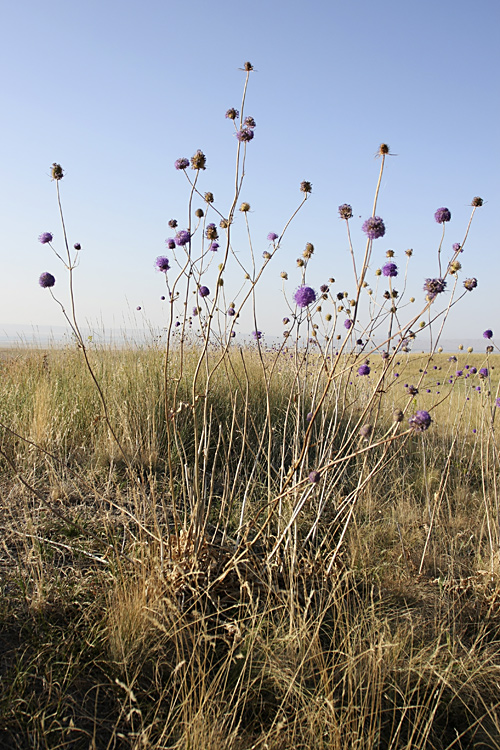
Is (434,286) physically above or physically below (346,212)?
below

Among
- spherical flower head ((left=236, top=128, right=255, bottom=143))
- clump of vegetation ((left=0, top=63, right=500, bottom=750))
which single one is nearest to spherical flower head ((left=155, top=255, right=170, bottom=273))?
clump of vegetation ((left=0, top=63, right=500, bottom=750))

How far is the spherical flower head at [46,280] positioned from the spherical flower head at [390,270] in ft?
5.10

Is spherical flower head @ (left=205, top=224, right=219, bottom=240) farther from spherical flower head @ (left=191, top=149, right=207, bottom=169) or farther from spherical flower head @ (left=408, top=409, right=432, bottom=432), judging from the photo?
spherical flower head @ (left=408, top=409, right=432, bottom=432)

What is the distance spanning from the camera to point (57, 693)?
60.8 inches

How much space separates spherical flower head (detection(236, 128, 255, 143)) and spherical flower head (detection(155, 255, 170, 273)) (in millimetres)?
682

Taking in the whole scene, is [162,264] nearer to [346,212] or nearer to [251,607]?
[346,212]

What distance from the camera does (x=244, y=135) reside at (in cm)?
201

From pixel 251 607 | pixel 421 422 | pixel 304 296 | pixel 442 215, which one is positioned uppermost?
pixel 442 215

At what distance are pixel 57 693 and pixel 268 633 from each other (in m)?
0.72

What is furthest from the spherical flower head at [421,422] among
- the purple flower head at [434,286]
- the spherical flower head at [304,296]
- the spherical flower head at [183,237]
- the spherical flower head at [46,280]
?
the spherical flower head at [46,280]

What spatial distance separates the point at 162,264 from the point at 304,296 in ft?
2.68

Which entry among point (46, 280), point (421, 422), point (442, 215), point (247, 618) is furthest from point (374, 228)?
point (46, 280)

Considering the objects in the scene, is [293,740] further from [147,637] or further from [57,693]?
[57,693]

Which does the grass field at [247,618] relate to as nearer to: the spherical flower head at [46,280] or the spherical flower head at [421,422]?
the spherical flower head at [421,422]
